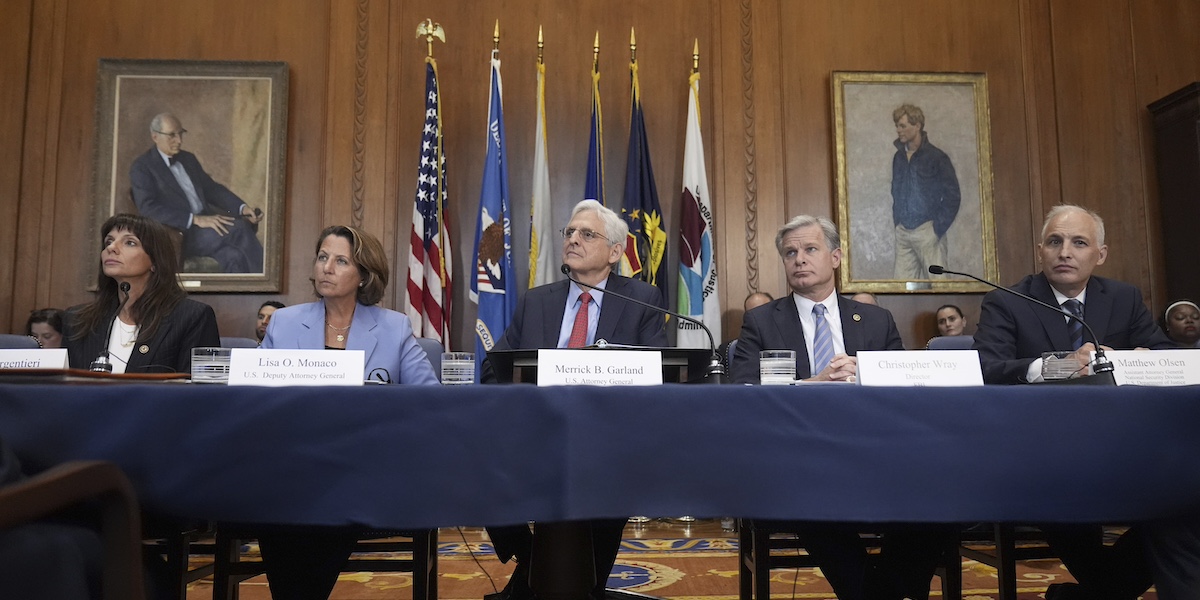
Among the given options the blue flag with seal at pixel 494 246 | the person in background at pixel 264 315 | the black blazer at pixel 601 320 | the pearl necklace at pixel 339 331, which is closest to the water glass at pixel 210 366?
the pearl necklace at pixel 339 331

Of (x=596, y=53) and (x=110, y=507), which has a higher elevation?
(x=596, y=53)

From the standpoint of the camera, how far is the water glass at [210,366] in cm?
170

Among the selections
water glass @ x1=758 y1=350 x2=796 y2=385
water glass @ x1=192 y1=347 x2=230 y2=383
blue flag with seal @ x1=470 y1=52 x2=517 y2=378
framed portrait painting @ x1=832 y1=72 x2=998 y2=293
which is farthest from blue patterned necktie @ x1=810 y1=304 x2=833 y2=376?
framed portrait painting @ x1=832 y1=72 x2=998 y2=293

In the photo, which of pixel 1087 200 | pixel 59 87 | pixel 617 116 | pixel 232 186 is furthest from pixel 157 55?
pixel 1087 200

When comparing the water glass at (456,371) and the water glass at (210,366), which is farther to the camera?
the water glass at (456,371)

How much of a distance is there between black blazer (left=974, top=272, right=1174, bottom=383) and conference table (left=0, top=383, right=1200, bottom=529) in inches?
57.2

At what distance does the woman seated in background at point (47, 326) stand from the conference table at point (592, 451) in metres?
4.13

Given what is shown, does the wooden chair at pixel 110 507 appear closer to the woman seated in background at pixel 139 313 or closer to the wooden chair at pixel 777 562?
the wooden chair at pixel 777 562

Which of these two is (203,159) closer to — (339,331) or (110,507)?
(339,331)

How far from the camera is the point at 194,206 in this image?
531 centimetres

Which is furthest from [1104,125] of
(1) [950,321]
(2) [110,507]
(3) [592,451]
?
(2) [110,507]

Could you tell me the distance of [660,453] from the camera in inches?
51.8

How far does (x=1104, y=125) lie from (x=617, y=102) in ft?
10.7

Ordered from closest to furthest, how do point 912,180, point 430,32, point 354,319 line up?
point 354,319, point 430,32, point 912,180
